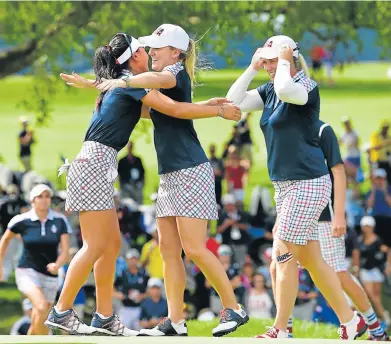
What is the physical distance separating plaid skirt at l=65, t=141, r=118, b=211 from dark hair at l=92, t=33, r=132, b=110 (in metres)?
0.31

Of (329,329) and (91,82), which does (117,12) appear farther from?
(91,82)

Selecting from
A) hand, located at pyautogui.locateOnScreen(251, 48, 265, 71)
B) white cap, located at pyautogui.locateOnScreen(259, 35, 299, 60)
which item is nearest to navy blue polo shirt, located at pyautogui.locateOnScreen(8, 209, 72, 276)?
hand, located at pyautogui.locateOnScreen(251, 48, 265, 71)

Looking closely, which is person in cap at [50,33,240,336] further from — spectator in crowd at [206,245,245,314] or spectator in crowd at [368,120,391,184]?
spectator in crowd at [368,120,391,184]

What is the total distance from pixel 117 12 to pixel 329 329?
30.5 feet

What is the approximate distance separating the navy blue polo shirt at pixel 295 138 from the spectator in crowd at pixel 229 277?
7.53m

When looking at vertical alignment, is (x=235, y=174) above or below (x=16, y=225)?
below

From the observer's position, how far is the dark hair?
8.82m

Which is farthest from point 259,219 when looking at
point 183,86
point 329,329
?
point 183,86

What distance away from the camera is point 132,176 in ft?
67.5

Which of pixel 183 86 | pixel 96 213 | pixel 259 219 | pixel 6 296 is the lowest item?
pixel 6 296

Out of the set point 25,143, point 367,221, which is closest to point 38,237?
point 367,221

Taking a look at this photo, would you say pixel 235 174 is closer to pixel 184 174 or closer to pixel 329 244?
pixel 329 244

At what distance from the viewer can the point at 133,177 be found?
810 inches

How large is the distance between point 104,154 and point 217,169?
12.0 meters
